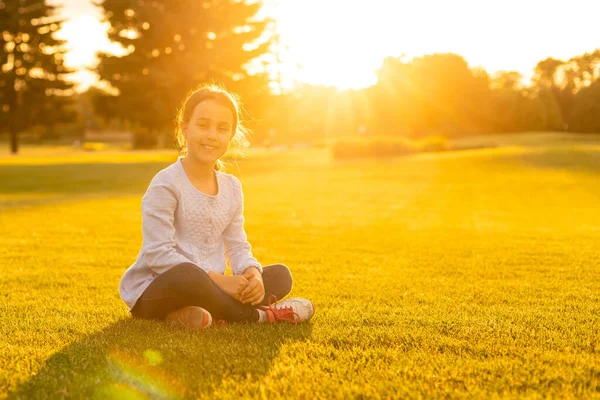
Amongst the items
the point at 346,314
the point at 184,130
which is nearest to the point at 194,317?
the point at 346,314

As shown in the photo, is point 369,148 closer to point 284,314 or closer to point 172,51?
point 172,51

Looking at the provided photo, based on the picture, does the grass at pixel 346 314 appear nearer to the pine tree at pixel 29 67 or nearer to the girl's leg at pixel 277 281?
the girl's leg at pixel 277 281

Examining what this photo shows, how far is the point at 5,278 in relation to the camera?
5.64 metres

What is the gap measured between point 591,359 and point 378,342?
1.14 metres

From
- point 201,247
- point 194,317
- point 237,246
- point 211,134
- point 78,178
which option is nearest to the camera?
point 194,317

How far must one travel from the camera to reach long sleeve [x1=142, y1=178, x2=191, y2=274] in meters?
3.84

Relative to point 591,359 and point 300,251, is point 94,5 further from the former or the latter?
point 591,359

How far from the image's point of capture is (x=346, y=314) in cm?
425

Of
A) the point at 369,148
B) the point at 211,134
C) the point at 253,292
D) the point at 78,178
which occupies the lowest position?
the point at 78,178

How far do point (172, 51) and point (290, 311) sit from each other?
3673 cm

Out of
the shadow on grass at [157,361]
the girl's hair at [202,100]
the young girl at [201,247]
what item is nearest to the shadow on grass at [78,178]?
the girl's hair at [202,100]

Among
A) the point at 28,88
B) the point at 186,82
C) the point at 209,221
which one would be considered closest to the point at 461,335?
the point at 209,221

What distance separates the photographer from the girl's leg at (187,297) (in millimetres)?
3730

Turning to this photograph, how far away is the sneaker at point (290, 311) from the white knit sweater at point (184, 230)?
14.3 inches
